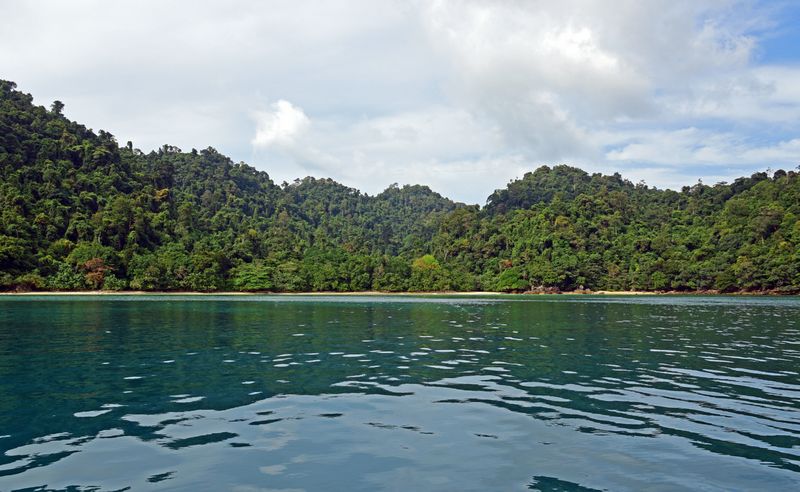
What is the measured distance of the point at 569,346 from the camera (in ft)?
90.7

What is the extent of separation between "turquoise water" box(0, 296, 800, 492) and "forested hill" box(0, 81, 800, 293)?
102 metres

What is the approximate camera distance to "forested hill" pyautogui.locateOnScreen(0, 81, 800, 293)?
119 m

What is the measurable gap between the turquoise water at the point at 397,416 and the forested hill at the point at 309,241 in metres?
102

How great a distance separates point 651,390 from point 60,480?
49.1 ft

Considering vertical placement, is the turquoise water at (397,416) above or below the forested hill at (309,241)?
below

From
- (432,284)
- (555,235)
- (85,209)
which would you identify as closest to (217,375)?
(432,284)

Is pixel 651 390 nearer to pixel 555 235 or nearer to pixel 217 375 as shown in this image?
pixel 217 375

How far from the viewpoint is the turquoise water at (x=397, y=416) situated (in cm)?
944

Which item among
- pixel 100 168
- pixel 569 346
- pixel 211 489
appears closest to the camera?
pixel 211 489

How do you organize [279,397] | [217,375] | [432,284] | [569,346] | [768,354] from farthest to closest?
[432,284], [569,346], [768,354], [217,375], [279,397]

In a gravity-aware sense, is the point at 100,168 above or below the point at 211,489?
above

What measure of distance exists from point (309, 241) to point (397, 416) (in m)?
185

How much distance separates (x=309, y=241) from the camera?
19612 centimetres

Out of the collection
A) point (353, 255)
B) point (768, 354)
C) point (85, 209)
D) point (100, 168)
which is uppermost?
point (100, 168)
